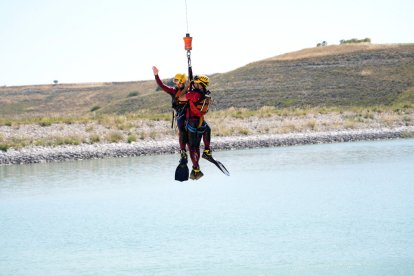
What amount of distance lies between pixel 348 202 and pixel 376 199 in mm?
1140

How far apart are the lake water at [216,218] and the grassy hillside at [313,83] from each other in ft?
114

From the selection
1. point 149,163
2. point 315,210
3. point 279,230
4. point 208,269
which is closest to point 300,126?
point 149,163

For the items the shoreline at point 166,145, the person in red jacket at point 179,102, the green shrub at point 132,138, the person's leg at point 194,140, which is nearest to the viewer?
the person in red jacket at point 179,102

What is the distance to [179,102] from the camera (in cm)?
1042

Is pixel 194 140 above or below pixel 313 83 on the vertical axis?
above

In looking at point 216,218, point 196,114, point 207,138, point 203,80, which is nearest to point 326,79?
point 216,218

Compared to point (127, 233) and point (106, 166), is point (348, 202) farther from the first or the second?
point (106, 166)

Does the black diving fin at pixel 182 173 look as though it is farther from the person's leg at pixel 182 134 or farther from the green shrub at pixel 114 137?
the green shrub at pixel 114 137

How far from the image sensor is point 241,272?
70.0 ft

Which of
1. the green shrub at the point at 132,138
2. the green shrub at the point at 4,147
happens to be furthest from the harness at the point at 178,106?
the green shrub at the point at 132,138

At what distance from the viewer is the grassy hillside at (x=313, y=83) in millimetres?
84000

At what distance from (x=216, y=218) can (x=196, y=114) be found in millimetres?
18910

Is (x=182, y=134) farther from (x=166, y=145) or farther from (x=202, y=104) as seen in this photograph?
(x=166, y=145)

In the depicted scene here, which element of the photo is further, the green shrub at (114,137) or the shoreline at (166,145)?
the green shrub at (114,137)
